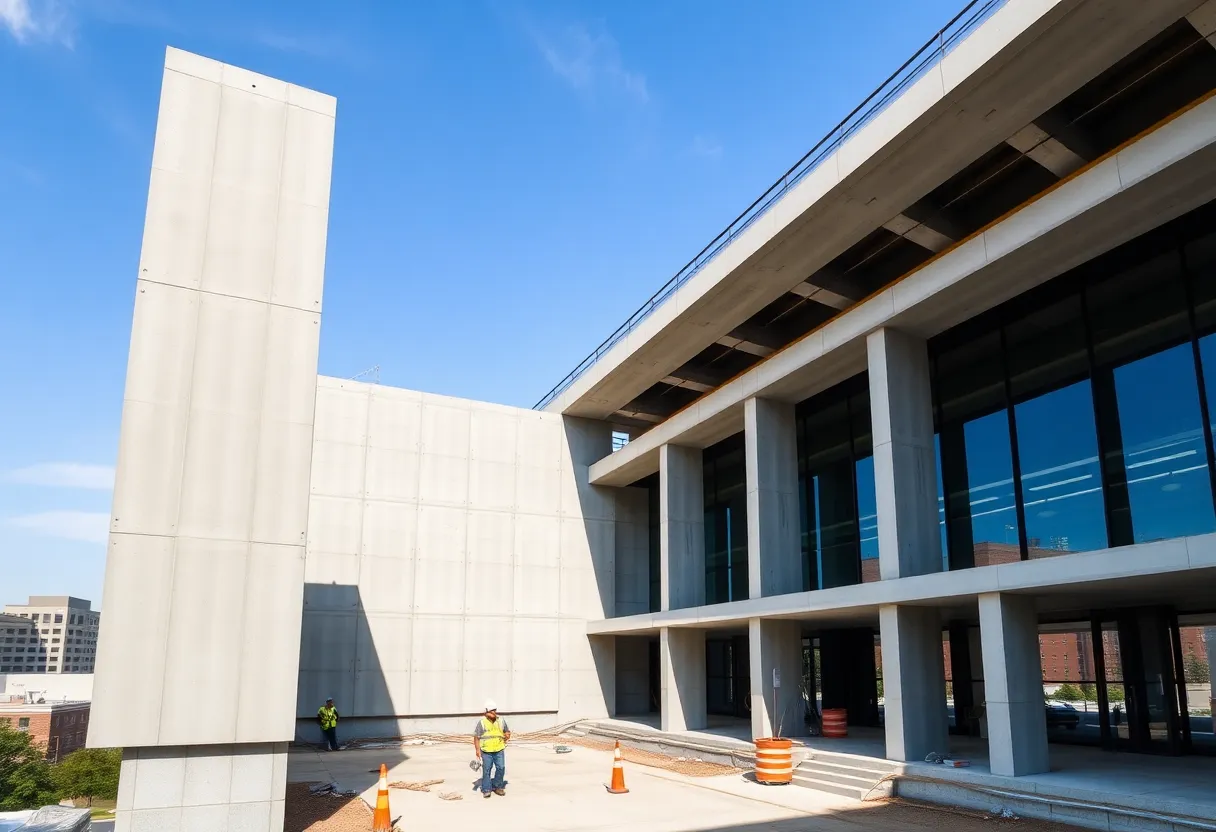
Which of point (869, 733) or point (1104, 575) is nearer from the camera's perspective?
point (1104, 575)

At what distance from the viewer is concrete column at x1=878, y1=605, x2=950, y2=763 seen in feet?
57.7

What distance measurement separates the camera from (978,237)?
17.1 meters

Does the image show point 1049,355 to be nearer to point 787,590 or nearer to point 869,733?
point 787,590

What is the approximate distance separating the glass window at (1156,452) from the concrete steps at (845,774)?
6.46 meters

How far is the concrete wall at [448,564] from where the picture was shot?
2752cm

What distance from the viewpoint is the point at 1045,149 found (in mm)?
16078

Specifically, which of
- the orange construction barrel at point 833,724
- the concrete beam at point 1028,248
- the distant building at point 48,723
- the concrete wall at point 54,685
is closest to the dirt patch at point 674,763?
the orange construction barrel at point 833,724

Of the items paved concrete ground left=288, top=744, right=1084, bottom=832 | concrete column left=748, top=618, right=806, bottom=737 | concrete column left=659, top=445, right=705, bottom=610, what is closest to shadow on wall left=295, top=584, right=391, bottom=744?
paved concrete ground left=288, top=744, right=1084, bottom=832

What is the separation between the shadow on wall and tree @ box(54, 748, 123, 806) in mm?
53864

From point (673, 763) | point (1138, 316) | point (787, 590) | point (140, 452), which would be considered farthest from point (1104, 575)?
point (140, 452)

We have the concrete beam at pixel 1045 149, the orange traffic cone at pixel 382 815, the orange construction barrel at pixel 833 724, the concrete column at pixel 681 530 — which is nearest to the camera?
the orange traffic cone at pixel 382 815

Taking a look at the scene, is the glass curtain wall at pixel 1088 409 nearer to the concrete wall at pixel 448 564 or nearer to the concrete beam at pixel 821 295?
the concrete beam at pixel 821 295

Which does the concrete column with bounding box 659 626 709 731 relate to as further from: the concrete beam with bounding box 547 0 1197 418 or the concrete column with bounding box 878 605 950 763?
the concrete beam with bounding box 547 0 1197 418

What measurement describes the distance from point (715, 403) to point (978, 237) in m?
10.1
